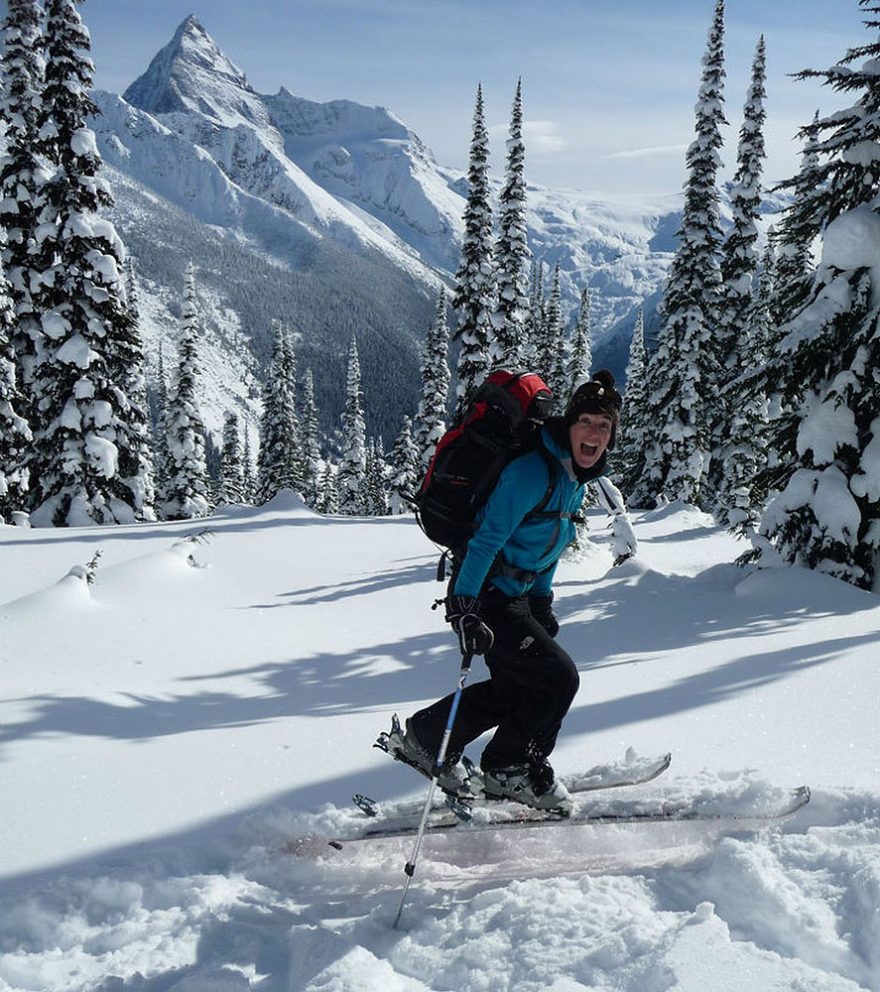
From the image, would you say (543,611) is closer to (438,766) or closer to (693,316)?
(438,766)

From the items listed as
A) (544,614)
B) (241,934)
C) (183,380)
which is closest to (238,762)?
(241,934)

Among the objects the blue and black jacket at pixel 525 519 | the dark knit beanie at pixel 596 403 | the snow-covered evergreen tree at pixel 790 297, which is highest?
the snow-covered evergreen tree at pixel 790 297

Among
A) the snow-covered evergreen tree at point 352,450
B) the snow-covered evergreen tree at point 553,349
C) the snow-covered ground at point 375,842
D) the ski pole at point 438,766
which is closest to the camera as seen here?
the snow-covered ground at point 375,842

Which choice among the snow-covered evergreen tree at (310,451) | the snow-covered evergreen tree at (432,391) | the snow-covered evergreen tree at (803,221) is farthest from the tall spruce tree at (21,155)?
the snow-covered evergreen tree at (310,451)

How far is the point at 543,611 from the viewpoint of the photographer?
4441mm

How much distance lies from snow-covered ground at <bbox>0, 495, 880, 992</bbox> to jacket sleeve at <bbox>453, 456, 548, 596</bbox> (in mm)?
1510

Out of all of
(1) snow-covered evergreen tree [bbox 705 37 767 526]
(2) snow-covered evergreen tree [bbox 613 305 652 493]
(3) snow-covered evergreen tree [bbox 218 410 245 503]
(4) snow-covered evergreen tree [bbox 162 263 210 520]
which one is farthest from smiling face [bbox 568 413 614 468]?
(3) snow-covered evergreen tree [bbox 218 410 245 503]

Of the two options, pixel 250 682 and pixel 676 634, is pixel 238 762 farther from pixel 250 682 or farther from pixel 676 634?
pixel 676 634

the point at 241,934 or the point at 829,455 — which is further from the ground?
the point at 829,455

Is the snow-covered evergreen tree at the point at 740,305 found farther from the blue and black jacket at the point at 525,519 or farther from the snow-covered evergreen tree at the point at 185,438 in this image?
the blue and black jacket at the point at 525,519

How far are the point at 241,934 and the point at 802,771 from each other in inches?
135

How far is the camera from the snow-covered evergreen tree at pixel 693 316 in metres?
29.3

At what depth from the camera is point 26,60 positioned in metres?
21.3

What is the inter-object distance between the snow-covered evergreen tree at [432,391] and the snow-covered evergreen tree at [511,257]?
8912 millimetres
